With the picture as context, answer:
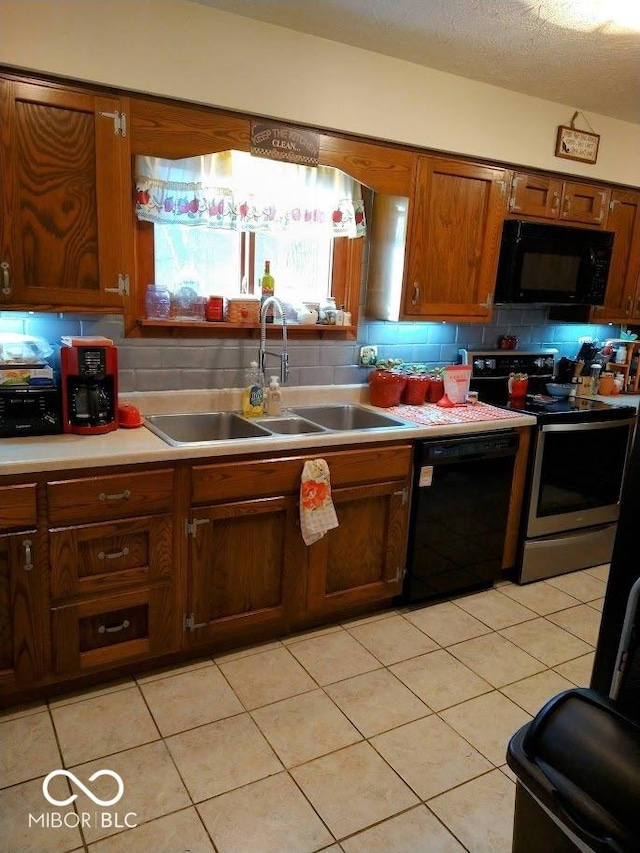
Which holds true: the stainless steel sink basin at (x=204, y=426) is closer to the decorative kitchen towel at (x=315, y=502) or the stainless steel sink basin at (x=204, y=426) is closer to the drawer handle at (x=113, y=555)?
the decorative kitchen towel at (x=315, y=502)

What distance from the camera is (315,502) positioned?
2.44 metres

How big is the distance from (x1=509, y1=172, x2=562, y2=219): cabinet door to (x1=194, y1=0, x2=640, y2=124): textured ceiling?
420 millimetres

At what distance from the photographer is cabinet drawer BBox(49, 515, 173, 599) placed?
205 centimetres

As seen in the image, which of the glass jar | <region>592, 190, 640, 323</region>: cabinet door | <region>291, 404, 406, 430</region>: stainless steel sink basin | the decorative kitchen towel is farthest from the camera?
<region>592, 190, 640, 323</region>: cabinet door

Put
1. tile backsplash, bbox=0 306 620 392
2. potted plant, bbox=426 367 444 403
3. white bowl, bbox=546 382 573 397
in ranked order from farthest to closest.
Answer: white bowl, bbox=546 382 573 397
potted plant, bbox=426 367 444 403
tile backsplash, bbox=0 306 620 392

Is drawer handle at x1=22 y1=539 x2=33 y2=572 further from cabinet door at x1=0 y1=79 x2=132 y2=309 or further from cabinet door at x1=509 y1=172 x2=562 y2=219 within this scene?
cabinet door at x1=509 y1=172 x2=562 y2=219

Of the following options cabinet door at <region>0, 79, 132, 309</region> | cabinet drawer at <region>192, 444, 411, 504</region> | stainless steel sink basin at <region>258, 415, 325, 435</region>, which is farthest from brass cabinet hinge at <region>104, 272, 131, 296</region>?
stainless steel sink basin at <region>258, 415, 325, 435</region>

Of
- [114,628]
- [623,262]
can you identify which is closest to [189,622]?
[114,628]

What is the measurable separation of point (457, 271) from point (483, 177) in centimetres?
47

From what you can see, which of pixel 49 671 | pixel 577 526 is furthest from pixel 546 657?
pixel 49 671

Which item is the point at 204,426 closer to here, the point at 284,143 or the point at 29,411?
the point at 29,411

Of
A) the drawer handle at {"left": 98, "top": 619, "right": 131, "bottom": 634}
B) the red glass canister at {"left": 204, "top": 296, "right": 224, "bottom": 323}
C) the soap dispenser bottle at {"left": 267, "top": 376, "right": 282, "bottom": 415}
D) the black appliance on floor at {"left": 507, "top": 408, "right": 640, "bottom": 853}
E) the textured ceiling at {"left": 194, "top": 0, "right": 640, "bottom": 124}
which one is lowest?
the drawer handle at {"left": 98, "top": 619, "right": 131, "bottom": 634}

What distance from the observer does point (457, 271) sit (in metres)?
3.06

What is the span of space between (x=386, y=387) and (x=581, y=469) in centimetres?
116
